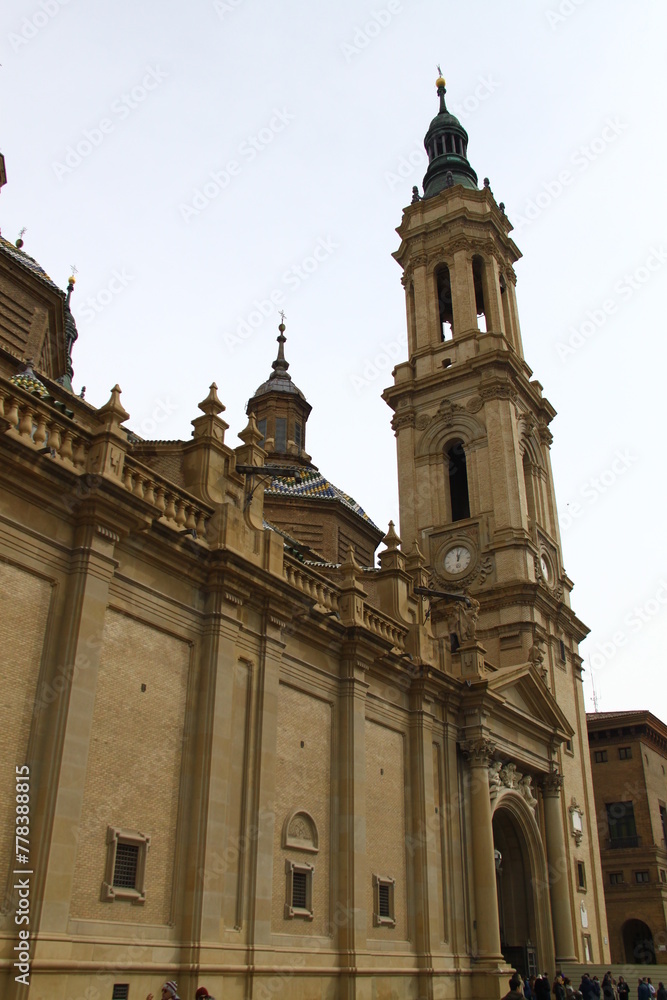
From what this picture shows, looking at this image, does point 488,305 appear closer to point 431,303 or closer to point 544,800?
point 431,303

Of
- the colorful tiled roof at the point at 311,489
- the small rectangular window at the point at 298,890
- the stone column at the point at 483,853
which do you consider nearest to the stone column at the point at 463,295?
the colorful tiled roof at the point at 311,489

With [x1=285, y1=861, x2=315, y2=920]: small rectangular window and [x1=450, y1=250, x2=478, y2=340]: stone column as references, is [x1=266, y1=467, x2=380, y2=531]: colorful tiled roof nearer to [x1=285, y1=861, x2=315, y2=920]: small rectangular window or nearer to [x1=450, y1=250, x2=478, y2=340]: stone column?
[x1=450, y1=250, x2=478, y2=340]: stone column

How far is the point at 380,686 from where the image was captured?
2273 cm

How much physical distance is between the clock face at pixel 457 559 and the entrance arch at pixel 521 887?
38.4ft

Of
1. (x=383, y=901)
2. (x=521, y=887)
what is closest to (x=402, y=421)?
(x=521, y=887)

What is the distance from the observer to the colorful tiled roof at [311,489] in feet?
108

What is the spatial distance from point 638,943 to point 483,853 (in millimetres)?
31884

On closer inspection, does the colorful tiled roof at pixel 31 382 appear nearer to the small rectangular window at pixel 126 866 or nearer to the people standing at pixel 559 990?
the small rectangular window at pixel 126 866

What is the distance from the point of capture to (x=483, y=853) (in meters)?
24.3

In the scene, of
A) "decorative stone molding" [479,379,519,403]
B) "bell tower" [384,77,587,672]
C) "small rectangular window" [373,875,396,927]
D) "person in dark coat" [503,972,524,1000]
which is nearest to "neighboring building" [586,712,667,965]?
"bell tower" [384,77,587,672]

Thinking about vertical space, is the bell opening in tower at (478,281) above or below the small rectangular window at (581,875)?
above

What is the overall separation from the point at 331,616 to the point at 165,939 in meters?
7.96

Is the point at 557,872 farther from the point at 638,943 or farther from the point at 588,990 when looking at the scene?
the point at 638,943

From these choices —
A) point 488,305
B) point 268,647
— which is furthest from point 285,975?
point 488,305
